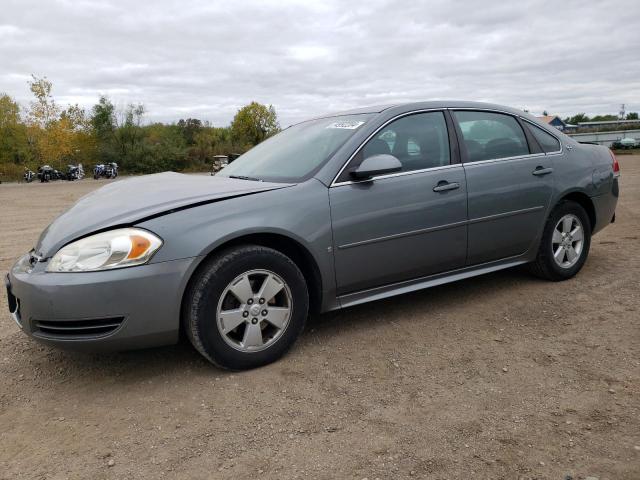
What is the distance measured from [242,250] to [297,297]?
455mm

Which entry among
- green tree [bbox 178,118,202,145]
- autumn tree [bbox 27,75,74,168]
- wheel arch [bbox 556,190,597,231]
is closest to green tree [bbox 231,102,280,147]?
green tree [bbox 178,118,202,145]

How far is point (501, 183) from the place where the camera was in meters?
4.09

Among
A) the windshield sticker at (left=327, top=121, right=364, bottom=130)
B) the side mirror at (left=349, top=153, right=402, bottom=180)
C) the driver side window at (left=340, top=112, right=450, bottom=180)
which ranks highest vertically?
the windshield sticker at (left=327, top=121, right=364, bottom=130)

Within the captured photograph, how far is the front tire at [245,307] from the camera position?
2.92m

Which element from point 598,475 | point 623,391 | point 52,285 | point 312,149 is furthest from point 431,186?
point 52,285

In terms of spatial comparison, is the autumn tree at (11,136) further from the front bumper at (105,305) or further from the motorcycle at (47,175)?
the front bumper at (105,305)

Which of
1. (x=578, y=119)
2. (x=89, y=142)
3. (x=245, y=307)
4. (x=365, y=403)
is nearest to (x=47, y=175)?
(x=89, y=142)

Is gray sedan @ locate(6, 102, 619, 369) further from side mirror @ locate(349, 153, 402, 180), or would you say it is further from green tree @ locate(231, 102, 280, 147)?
green tree @ locate(231, 102, 280, 147)

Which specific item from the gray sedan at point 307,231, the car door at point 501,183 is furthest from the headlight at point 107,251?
the car door at point 501,183

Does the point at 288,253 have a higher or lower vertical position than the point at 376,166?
lower

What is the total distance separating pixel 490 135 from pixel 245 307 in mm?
2457

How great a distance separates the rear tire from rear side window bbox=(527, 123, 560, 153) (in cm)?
47

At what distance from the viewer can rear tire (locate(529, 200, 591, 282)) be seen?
450 cm

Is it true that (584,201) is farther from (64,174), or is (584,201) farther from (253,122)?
(253,122)
